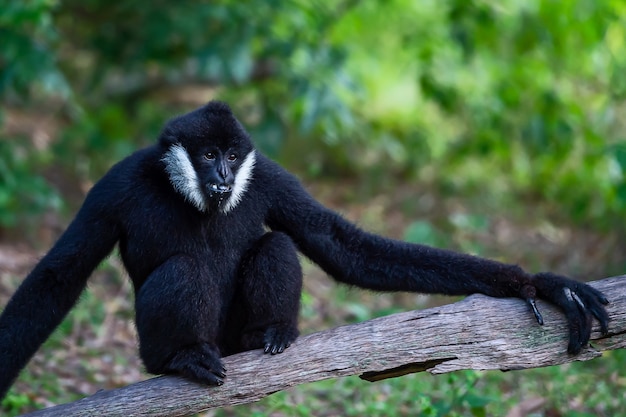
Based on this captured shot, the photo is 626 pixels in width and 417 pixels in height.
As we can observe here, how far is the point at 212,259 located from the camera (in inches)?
196

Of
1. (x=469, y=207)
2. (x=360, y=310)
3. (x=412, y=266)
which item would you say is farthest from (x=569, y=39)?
(x=412, y=266)

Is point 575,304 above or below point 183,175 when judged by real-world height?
below

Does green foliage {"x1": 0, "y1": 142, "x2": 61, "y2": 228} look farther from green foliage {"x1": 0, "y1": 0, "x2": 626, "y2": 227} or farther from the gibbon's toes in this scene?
the gibbon's toes

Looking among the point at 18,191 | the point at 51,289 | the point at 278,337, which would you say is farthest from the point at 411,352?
the point at 18,191

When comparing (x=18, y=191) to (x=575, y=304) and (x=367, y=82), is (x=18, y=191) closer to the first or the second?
(x=575, y=304)

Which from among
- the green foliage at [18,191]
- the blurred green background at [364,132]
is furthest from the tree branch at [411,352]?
the green foliage at [18,191]

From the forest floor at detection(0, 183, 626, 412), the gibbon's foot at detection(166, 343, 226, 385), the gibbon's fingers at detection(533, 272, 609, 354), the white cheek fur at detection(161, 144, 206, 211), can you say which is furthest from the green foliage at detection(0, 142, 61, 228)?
the gibbon's fingers at detection(533, 272, 609, 354)

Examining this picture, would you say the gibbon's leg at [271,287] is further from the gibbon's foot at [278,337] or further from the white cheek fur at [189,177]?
the white cheek fur at [189,177]

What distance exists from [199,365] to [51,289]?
109 cm

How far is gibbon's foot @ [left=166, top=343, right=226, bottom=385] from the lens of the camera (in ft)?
14.4

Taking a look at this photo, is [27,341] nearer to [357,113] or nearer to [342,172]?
[342,172]

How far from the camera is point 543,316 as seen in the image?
440 cm

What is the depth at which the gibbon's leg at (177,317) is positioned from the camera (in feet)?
15.0

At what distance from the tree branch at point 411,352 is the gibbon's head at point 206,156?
3.94ft
